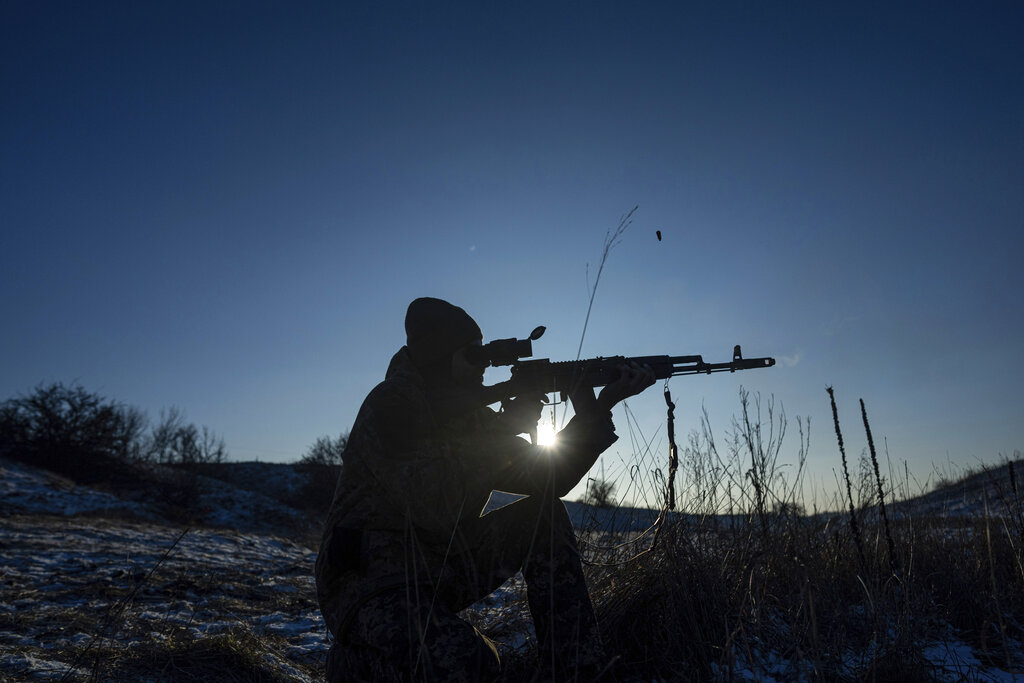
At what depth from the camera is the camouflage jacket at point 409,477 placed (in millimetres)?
2279

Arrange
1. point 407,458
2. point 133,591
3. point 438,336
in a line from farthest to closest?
point 438,336 → point 407,458 → point 133,591

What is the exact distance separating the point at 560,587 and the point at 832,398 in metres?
2.43

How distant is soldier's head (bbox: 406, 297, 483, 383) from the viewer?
2914 millimetres

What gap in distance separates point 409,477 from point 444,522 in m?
0.24

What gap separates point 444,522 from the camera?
93.6 inches

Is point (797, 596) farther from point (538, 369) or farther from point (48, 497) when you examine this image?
point (48, 497)

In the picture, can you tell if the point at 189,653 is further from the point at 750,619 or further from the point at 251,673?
the point at 750,619

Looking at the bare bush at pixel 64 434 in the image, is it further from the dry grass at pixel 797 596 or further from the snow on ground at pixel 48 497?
the dry grass at pixel 797 596

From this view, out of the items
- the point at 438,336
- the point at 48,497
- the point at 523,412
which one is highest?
the point at 438,336

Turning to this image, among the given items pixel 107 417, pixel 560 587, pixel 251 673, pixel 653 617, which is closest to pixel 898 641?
pixel 653 617

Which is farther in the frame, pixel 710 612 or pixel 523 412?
pixel 523 412

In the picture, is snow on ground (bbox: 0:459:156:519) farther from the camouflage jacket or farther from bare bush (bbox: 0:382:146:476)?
the camouflage jacket

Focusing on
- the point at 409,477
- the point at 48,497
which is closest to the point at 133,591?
the point at 409,477

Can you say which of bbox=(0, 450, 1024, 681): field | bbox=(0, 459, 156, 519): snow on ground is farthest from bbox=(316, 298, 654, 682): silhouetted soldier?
bbox=(0, 459, 156, 519): snow on ground
